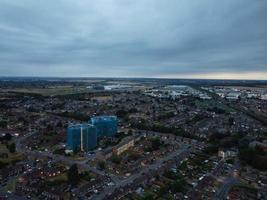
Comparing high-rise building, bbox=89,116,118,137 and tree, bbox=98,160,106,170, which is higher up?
high-rise building, bbox=89,116,118,137

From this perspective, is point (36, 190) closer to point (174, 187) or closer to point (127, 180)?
point (127, 180)

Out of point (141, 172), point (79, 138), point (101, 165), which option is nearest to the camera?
point (141, 172)

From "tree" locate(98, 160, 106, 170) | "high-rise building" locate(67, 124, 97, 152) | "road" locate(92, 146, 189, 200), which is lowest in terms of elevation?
"road" locate(92, 146, 189, 200)

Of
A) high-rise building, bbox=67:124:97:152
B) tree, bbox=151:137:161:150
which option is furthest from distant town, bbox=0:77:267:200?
tree, bbox=151:137:161:150

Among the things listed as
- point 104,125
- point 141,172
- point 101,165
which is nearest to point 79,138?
point 104,125

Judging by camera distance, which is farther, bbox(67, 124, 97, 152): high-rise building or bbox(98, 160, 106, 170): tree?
bbox(67, 124, 97, 152): high-rise building

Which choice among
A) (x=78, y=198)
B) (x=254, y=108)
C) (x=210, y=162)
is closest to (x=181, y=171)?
(x=210, y=162)

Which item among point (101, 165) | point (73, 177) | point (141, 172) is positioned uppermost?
point (73, 177)

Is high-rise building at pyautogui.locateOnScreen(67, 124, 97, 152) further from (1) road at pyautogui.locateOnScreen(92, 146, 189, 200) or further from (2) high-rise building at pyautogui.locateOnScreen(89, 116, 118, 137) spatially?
(1) road at pyautogui.locateOnScreen(92, 146, 189, 200)

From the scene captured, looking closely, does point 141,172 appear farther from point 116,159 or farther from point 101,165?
point 101,165

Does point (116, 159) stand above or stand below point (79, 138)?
below

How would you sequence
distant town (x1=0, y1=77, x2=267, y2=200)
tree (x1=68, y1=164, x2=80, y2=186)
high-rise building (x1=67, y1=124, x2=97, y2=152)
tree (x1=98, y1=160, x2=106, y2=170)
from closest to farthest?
distant town (x1=0, y1=77, x2=267, y2=200)
tree (x1=68, y1=164, x2=80, y2=186)
tree (x1=98, y1=160, x2=106, y2=170)
high-rise building (x1=67, y1=124, x2=97, y2=152)
